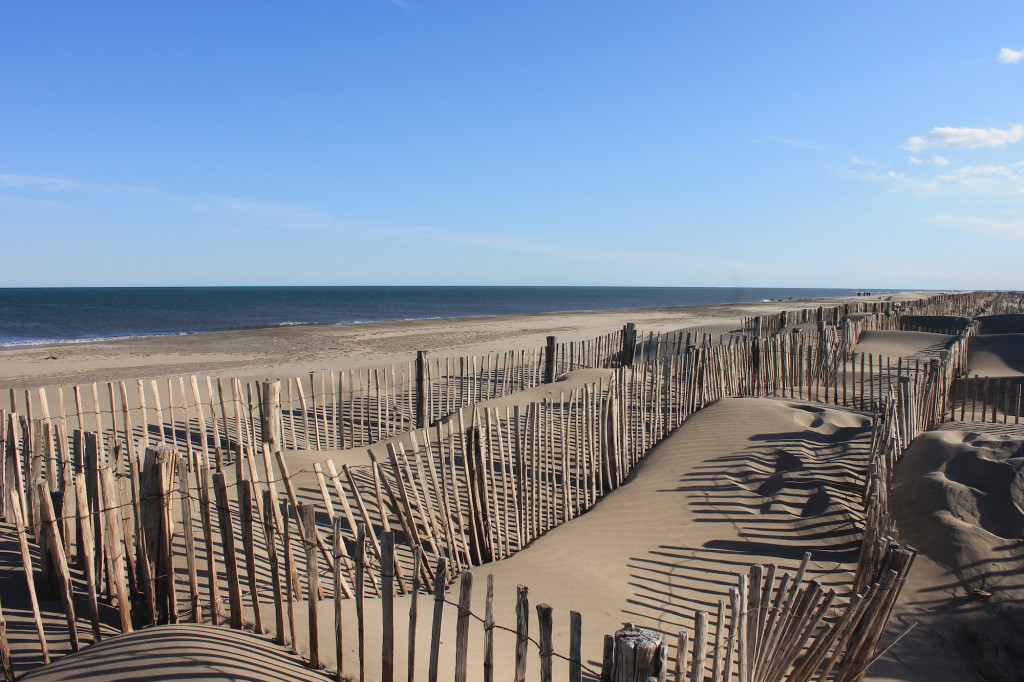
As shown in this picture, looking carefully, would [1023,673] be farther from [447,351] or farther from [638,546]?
[447,351]

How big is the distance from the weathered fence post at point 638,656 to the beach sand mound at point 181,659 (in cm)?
148

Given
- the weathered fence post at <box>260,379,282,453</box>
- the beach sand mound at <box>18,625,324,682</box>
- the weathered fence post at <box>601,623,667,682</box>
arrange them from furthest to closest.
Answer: the weathered fence post at <box>260,379,282,453</box>, the beach sand mound at <box>18,625,324,682</box>, the weathered fence post at <box>601,623,667,682</box>

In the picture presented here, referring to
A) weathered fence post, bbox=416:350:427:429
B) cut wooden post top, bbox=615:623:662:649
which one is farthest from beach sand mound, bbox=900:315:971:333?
cut wooden post top, bbox=615:623:662:649

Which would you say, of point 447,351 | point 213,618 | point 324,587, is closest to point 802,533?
point 324,587

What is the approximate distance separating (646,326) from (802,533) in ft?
90.7

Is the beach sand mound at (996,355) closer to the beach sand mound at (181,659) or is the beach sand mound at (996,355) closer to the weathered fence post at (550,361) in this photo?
the weathered fence post at (550,361)

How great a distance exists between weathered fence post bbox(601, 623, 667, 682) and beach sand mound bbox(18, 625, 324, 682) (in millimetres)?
1483

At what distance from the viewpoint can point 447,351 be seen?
2005 cm

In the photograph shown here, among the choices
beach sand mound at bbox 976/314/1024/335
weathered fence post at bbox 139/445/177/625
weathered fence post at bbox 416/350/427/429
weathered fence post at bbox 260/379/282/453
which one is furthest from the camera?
beach sand mound at bbox 976/314/1024/335

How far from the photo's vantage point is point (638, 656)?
1899 millimetres

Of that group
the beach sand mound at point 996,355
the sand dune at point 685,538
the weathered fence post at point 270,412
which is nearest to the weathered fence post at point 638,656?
the sand dune at point 685,538

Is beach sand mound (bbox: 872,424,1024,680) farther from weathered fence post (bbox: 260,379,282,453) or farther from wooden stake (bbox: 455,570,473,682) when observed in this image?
weathered fence post (bbox: 260,379,282,453)

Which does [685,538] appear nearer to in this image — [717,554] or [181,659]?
[717,554]

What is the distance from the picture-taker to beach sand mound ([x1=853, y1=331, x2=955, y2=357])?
50.3 ft
